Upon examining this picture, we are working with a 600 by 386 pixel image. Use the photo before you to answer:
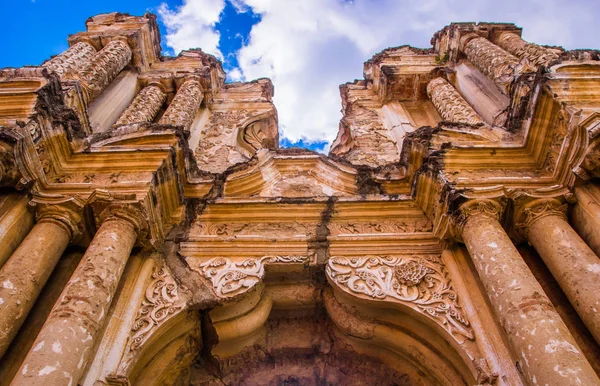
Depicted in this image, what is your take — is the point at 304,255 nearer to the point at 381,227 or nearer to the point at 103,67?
the point at 381,227

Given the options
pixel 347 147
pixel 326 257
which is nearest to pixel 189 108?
pixel 347 147

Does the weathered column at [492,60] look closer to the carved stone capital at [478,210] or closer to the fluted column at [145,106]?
the carved stone capital at [478,210]

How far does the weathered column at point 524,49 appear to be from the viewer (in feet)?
25.7

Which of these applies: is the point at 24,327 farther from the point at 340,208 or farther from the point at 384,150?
the point at 384,150

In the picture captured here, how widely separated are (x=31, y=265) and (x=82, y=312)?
0.82 m

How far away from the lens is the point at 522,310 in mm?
3797

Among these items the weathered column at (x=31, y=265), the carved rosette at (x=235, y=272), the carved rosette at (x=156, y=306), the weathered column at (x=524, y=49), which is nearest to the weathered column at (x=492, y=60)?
the weathered column at (x=524, y=49)

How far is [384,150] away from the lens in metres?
9.20

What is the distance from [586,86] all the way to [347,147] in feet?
16.7

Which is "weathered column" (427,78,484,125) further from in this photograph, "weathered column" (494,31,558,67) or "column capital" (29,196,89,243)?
"column capital" (29,196,89,243)

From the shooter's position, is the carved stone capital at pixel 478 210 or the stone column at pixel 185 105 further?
the stone column at pixel 185 105

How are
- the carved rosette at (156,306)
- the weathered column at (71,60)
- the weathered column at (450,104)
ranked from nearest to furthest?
the carved rosette at (156,306) < the weathered column at (71,60) < the weathered column at (450,104)

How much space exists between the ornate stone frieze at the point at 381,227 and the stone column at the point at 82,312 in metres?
2.27

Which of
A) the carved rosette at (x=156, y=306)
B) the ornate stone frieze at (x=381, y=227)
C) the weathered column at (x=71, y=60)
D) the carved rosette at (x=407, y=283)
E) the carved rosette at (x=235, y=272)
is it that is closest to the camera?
the carved rosette at (x=156, y=306)
